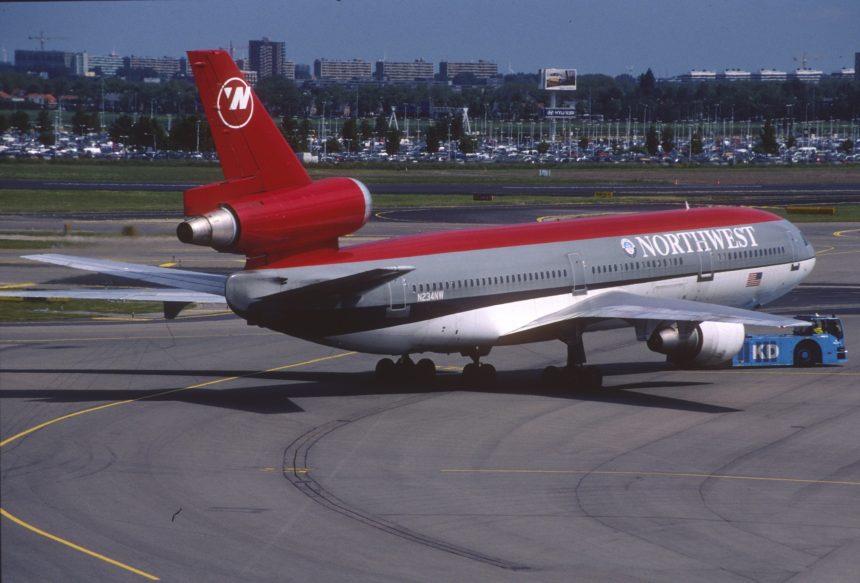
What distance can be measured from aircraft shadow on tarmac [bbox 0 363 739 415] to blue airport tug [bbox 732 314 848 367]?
4.14 m

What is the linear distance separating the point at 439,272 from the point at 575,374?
6.22 metres

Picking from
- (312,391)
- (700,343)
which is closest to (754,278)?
(700,343)

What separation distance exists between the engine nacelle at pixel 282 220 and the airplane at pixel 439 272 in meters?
0.04

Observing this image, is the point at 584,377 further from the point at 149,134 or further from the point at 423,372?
the point at 149,134

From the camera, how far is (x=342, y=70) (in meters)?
85.5

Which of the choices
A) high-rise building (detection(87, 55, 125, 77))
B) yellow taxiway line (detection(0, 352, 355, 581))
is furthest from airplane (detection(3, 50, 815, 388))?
high-rise building (detection(87, 55, 125, 77))

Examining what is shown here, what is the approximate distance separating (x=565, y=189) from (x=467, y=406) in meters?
116

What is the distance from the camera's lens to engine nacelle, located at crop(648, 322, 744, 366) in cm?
4394

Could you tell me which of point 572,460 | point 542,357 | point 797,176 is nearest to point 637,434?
point 572,460

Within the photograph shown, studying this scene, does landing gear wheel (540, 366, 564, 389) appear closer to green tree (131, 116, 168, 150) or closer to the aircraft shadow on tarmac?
the aircraft shadow on tarmac

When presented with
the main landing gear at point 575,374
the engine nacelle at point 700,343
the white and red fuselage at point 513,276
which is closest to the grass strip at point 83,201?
the white and red fuselage at point 513,276

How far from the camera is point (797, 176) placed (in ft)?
619

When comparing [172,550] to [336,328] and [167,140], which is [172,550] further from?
[167,140]

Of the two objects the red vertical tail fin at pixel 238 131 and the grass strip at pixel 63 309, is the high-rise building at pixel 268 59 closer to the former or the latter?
the red vertical tail fin at pixel 238 131
